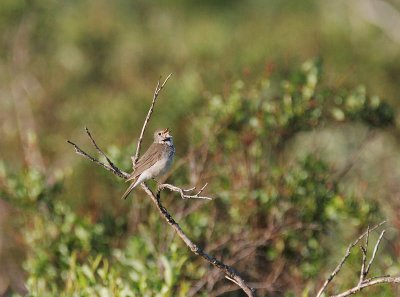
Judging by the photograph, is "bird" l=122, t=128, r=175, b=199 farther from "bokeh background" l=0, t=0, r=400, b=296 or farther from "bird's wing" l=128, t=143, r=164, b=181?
"bokeh background" l=0, t=0, r=400, b=296

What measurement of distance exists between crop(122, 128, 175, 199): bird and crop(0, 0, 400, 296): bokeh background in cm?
97

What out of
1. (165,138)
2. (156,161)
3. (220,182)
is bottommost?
(156,161)

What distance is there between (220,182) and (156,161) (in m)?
3.39

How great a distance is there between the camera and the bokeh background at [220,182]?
1049cm

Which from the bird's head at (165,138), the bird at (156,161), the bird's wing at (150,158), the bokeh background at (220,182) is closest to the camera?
the bird's wing at (150,158)

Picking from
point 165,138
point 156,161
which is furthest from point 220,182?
point 156,161

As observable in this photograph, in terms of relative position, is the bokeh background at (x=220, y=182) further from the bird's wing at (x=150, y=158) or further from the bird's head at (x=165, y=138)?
the bird's head at (x=165, y=138)

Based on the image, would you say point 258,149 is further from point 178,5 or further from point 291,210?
point 178,5

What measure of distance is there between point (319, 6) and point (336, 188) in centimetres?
2229

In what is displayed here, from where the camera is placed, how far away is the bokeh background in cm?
1049

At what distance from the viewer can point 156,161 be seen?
8.19 metres

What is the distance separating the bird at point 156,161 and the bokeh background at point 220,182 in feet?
3.19

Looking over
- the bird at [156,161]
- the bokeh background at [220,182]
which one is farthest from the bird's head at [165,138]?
the bokeh background at [220,182]

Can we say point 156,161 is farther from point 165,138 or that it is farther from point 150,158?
point 165,138
